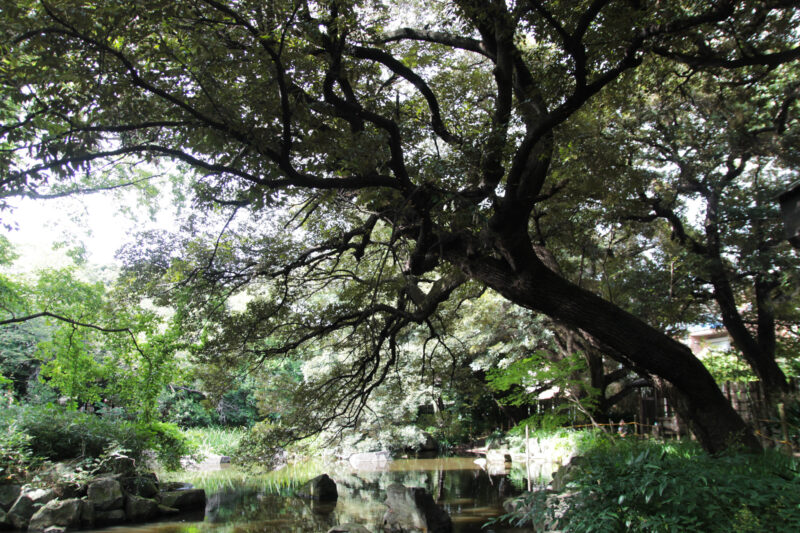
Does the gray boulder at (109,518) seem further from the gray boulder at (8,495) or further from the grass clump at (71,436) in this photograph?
the gray boulder at (8,495)

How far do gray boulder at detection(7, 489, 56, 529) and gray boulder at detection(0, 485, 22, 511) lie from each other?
121mm

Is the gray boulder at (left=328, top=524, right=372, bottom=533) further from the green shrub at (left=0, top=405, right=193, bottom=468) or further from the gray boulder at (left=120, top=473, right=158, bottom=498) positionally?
the green shrub at (left=0, top=405, right=193, bottom=468)

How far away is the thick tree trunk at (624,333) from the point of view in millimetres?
5684

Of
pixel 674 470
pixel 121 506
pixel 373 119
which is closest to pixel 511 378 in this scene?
pixel 674 470

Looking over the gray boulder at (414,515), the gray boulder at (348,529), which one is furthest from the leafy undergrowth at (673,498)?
the gray boulder at (414,515)

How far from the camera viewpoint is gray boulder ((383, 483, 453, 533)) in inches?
315

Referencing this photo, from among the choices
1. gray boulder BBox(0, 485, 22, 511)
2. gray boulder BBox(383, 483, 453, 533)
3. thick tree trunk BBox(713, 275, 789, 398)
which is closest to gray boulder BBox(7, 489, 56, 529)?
gray boulder BBox(0, 485, 22, 511)

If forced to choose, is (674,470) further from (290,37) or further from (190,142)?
(290,37)

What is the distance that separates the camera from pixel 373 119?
16.4 feet

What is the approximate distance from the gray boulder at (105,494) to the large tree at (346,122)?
13.4ft

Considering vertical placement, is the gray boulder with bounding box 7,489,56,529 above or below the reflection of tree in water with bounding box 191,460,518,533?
above

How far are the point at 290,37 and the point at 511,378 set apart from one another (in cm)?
569

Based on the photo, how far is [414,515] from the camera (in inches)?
Answer: 321

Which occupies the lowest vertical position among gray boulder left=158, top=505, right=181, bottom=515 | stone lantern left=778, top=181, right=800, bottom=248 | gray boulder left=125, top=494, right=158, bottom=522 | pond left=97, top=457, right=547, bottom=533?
pond left=97, top=457, right=547, bottom=533
